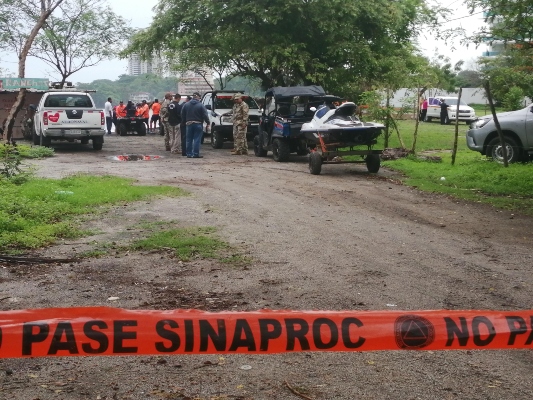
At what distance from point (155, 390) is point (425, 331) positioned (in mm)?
1794

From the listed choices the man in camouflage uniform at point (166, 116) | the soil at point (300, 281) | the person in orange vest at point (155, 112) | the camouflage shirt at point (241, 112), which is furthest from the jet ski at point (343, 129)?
the person in orange vest at point (155, 112)

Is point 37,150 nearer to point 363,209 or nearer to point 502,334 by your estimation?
point 363,209

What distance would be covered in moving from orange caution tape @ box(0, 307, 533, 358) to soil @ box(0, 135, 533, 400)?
107cm

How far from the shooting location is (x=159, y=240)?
356 inches

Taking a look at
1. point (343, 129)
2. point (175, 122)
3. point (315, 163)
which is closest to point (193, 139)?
point (175, 122)

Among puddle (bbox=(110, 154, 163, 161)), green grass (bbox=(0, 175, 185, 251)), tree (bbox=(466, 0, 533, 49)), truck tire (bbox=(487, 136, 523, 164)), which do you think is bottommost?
puddle (bbox=(110, 154, 163, 161))

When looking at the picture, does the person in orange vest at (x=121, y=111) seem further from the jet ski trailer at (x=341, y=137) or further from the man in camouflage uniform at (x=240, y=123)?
the jet ski trailer at (x=341, y=137)

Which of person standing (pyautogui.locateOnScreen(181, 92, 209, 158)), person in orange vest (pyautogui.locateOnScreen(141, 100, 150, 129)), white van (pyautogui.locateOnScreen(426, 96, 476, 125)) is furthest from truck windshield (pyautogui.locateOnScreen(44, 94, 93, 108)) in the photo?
white van (pyautogui.locateOnScreen(426, 96, 476, 125))

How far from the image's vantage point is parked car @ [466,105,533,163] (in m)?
17.4

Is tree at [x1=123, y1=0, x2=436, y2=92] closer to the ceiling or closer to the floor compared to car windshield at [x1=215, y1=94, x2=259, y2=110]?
closer to the ceiling

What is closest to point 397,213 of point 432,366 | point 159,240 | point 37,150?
point 159,240

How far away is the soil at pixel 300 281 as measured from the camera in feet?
15.1

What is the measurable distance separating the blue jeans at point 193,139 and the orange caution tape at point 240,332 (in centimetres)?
1781

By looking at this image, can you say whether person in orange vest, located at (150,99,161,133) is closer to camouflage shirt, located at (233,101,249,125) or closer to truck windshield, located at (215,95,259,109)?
truck windshield, located at (215,95,259,109)
